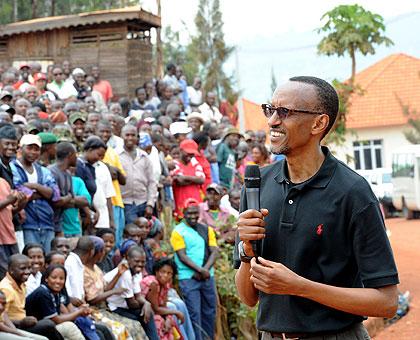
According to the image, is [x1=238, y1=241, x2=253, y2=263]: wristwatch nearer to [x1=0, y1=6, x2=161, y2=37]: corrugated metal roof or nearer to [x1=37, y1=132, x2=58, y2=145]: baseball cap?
[x1=37, y1=132, x2=58, y2=145]: baseball cap

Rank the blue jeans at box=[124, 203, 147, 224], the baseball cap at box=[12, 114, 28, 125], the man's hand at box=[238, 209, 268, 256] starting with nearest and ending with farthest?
the man's hand at box=[238, 209, 268, 256], the blue jeans at box=[124, 203, 147, 224], the baseball cap at box=[12, 114, 28, 125]

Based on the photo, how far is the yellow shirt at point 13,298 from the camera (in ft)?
28.9

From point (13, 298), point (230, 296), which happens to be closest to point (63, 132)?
point (230, 296)

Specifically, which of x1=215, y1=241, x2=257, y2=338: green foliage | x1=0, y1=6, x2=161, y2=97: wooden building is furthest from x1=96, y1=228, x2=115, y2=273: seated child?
x1=0, y1=6, x2=161, y2=97: wooden building

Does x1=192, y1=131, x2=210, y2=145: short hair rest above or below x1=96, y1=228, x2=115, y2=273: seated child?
above

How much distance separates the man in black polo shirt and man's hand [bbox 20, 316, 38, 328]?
15.7ft

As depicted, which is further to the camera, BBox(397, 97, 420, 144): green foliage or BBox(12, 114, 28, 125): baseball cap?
BBox(397, 97, 420, 144): green foliage

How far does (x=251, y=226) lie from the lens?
160 inches

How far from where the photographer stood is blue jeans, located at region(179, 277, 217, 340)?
12.5 meters

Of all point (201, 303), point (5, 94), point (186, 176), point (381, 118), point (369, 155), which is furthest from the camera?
point (369, 155)

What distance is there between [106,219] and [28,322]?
3.19m

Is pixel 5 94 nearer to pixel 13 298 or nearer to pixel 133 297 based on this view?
pixel 133 297

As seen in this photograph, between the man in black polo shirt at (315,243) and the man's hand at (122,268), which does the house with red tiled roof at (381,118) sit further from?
the man in black polo shirt at (315,243)

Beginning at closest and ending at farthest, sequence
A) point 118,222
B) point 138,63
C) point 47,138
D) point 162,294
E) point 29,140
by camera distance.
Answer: point 29,140 < point 47,138 < point 162,294 < point 118,222 < point 138,63
